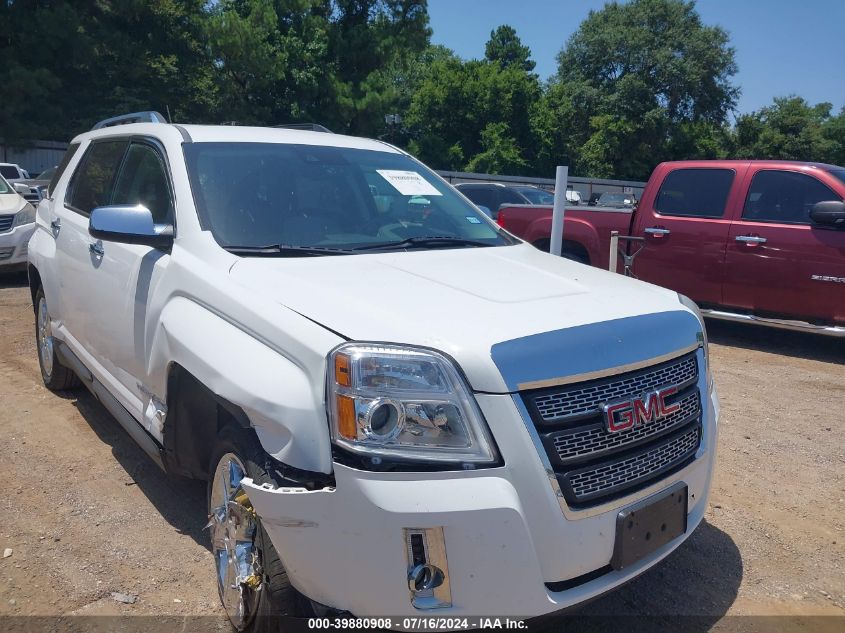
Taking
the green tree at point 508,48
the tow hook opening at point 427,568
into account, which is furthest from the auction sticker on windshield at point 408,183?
the green tree at point 508,48

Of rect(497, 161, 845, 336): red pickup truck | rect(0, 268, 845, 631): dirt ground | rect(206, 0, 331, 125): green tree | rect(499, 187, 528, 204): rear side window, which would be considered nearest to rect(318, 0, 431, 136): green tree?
rect(206, 0, 331, 125): green tree

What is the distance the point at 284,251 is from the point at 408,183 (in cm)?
112

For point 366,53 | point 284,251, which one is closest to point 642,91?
point 366,53

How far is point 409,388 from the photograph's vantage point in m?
2.15

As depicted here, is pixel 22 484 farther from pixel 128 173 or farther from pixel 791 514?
pixel 791 514

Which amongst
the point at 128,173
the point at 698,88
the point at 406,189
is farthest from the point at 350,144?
the point at 698,88

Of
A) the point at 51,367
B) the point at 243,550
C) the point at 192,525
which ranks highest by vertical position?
the point at 243,550

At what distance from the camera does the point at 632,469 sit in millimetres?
2396

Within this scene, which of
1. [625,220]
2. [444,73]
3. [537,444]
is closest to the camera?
[537,444]

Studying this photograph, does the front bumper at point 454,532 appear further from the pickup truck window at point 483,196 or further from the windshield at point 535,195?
the windshield at point 535,195

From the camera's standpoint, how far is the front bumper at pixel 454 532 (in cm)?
205

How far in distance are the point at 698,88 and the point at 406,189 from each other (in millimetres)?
47985

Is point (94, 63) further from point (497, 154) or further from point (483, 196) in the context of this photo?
point (497, 154)

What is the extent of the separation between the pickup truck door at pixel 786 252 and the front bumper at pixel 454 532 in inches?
224
